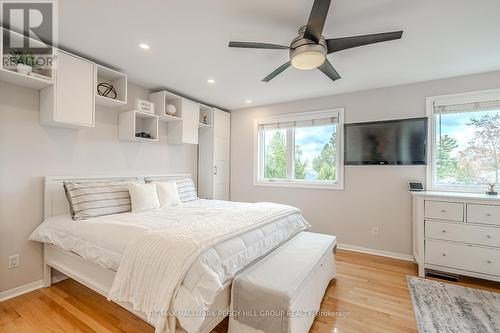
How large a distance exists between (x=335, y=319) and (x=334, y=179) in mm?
2263

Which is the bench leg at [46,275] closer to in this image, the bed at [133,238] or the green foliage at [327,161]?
the bed at [133,238]

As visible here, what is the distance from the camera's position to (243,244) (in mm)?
1789

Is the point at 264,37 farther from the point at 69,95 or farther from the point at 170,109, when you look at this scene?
the point at 69,95

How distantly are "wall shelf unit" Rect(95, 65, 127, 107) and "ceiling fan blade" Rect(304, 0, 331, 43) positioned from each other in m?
2.31

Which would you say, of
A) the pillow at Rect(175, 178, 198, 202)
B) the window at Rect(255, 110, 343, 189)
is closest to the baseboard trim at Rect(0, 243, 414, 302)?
the window at Rect(255, 110, 343, 189)

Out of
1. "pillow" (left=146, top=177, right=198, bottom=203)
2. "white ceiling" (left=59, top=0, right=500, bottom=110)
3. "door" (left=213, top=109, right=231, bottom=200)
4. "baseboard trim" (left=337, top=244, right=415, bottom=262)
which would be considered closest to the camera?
"white ceiling" (left=59, top=0, right=500, bottom=110)

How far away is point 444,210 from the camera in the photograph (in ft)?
8.59

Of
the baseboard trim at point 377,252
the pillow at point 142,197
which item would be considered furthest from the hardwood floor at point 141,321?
the pillow at point 142,197

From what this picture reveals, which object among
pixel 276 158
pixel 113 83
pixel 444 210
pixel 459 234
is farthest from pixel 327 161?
pixel 113 83

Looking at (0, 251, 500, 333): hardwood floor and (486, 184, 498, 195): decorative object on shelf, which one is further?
(486, 184, 498, 195): decorative object on shelf

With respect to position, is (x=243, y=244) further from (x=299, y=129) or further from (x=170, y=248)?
(x=299, y=129)

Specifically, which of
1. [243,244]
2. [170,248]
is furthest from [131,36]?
[243,244]

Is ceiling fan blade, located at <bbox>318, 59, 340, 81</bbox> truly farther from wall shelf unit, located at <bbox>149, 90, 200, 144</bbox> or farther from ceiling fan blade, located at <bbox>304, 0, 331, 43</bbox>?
wall shelf unit, located at <bbox>149, 90, 200, 144</bbox>

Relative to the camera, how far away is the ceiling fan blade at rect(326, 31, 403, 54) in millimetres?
1632
